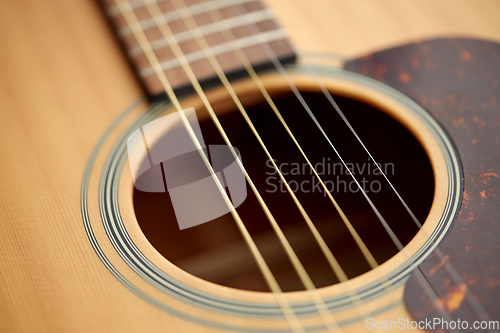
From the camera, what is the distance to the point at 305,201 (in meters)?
0.72

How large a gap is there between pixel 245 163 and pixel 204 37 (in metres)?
0.22

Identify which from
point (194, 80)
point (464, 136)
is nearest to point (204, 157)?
point (194, 80)

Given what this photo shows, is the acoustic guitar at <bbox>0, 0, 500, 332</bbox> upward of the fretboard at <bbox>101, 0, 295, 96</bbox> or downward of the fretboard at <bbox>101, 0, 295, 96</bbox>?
downward

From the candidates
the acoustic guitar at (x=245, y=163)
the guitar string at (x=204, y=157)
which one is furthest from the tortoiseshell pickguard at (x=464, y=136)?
the guitar string at (x=204, y=157)

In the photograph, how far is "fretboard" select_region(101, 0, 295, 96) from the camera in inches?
24.8

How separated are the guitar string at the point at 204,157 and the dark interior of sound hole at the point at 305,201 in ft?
0.15

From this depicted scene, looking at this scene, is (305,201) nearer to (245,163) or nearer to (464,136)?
(245,163)

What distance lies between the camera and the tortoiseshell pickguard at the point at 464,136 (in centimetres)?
42

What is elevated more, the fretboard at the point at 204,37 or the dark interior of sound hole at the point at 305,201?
the fretboard at the point at 204,37

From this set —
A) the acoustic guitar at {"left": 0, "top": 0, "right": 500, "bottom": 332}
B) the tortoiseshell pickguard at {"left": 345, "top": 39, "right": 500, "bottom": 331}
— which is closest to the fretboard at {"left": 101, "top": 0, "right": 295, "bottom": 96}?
the acoustic guitar at {"left": 0, "top": 0, "right": 500, "bottom": 332}

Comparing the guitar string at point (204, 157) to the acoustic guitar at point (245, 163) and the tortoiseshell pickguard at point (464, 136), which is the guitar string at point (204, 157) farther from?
the tortoiseshell pickguard at point (464, 136)

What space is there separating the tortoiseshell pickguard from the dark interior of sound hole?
0.06 m

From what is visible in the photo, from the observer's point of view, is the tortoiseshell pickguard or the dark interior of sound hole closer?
the tortoiseshell pickguard

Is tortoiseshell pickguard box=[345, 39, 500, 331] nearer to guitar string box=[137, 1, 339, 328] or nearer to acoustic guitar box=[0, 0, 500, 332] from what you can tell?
acoustic guitar box=[0, 0, 500, 332]
